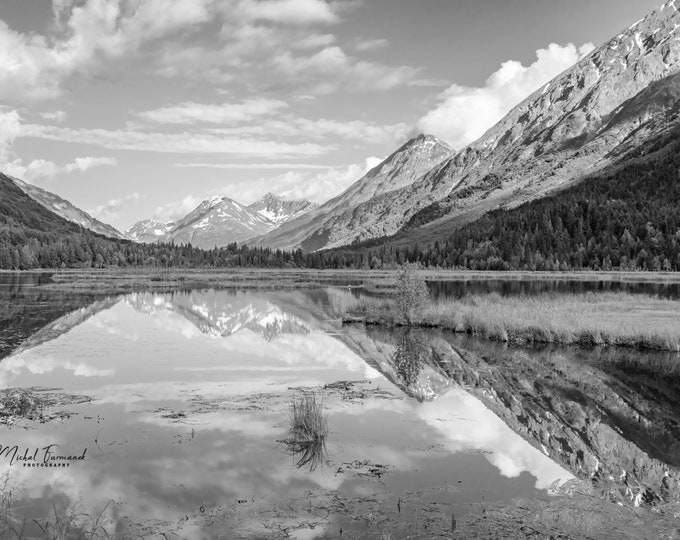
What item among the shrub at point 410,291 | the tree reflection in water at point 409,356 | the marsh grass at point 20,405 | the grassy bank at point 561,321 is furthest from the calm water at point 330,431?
the shrub at point 410,291

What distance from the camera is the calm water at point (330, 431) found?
59.4 feet

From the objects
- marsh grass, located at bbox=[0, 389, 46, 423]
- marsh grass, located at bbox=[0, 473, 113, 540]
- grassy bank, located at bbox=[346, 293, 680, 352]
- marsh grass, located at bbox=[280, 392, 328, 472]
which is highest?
marsh grass, located at bbox=[0, 389, 46, 423]

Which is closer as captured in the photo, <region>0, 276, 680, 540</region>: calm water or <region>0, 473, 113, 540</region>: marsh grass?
<region>0, 473, 113, 540</region>: marsh grass

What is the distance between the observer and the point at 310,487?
19.8 metres

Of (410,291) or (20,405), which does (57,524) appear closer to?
(20,405)

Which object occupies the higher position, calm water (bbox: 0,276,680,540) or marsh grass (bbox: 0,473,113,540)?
marsh grass (bbox: 0,473,113,540)

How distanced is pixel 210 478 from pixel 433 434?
32.0 ft

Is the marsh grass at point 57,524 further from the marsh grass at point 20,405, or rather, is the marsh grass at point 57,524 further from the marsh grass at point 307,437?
the marsh grass at point 20,405

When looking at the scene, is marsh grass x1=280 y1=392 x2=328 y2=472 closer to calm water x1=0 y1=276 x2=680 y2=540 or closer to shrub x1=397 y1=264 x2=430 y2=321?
calm water x1=0 y1=276 x2=680 y2=540

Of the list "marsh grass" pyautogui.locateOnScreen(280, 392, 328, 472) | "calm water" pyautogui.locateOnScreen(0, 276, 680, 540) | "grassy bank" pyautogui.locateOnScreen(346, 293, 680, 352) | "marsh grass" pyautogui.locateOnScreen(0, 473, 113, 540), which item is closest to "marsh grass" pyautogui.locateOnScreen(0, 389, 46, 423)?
"calm water" pyautogui.locateOnScreen(0, 276, 680, 540)

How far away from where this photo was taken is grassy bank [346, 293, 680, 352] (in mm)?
52344

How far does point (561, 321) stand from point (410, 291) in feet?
57.1

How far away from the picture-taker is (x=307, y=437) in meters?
24.5

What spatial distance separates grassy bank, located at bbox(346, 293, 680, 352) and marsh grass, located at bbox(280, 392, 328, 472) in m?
33.5
